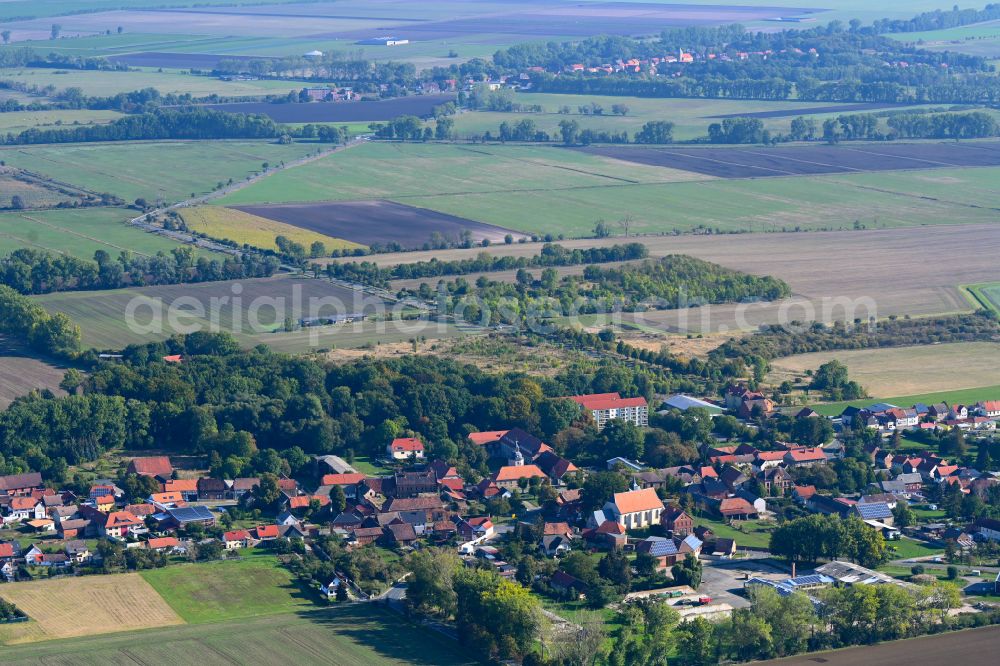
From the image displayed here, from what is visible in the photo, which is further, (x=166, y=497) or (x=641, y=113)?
(x=641, y=113)

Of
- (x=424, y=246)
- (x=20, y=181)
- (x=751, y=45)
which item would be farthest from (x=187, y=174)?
(x=751, y=45)

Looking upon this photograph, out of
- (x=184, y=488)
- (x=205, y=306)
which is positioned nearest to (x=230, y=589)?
(x=184, y=488)

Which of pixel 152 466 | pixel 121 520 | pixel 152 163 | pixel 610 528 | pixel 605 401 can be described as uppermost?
pixel 152 163

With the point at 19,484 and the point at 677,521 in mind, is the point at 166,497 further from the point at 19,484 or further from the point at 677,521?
the point at 677,521

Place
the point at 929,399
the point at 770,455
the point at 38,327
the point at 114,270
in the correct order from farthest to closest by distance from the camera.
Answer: the point at 114,270
the point at 38,327
the point at 929,399
the point at 770,455

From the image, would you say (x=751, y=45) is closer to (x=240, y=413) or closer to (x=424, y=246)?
(x=424, y=246)

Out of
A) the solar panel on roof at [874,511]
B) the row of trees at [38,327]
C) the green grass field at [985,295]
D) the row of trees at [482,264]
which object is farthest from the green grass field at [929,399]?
the row of trees at [38,327]

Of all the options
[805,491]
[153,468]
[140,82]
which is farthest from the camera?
[140,82]

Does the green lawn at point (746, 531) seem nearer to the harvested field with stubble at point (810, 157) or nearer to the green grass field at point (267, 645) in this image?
the green grass field at point (267, 645)
